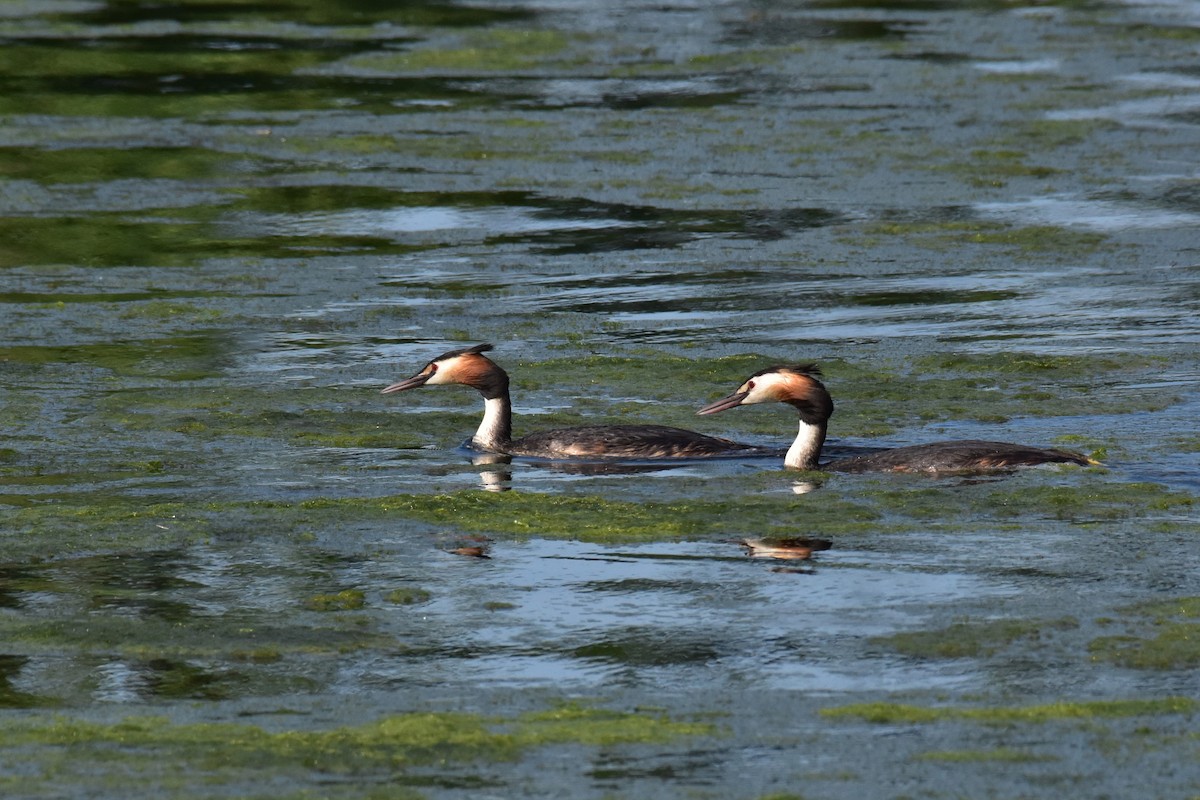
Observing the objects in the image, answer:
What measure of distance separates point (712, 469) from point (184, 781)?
4.86 metres

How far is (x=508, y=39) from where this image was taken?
2723cm

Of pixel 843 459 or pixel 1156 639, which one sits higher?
pixel 1156 639

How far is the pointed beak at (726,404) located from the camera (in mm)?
11438

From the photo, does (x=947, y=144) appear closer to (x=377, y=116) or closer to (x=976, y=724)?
(x=377, y=116)

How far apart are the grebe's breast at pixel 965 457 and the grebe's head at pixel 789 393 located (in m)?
0.50

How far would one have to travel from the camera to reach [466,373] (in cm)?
1184

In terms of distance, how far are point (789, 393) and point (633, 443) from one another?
876mm

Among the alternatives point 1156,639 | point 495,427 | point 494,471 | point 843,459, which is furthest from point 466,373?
point 1156,639

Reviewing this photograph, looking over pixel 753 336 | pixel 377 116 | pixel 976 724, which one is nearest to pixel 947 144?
pixel 377 116

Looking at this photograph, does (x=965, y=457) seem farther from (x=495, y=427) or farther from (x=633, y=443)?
(x=495, y=427)

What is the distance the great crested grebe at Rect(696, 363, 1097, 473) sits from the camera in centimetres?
1031

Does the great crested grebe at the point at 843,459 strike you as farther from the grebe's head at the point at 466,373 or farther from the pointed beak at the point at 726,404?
the grebe's head at the point at 466,373

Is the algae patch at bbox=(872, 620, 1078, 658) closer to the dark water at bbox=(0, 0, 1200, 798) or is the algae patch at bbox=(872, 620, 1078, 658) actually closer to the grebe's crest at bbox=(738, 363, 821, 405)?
the dark water at bbox=(0, 0, 1200, 798)

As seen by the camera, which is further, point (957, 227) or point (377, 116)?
point (377, 116)
